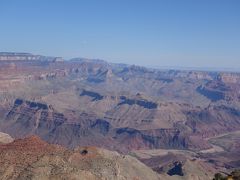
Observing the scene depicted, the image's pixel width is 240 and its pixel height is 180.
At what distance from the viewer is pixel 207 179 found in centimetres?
16100

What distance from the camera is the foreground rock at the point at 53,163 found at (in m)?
88.1

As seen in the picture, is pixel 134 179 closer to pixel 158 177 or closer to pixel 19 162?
pixel 158 177

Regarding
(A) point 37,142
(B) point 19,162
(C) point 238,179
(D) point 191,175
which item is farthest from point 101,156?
(D) point 191,175

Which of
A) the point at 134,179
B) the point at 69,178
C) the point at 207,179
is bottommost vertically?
the point at 207,179

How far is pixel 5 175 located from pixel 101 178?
771 inches

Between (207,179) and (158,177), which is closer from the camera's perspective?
(158,177)

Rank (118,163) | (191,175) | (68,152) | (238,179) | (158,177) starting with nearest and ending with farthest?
Result: (238,179) < (68,152) < (118,163) < (158,177) < (191,175)

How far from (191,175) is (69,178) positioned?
76294 millimetres

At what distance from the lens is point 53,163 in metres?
92.2

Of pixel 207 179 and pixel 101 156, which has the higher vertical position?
pixel 101 156

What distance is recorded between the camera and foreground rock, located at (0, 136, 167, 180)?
88062 millimetres

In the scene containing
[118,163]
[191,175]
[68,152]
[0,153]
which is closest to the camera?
[0,153]

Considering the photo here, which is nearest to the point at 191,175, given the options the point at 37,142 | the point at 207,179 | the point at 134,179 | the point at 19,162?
the point at 207,179

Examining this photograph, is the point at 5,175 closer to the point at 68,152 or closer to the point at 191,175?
the point at 68,152
